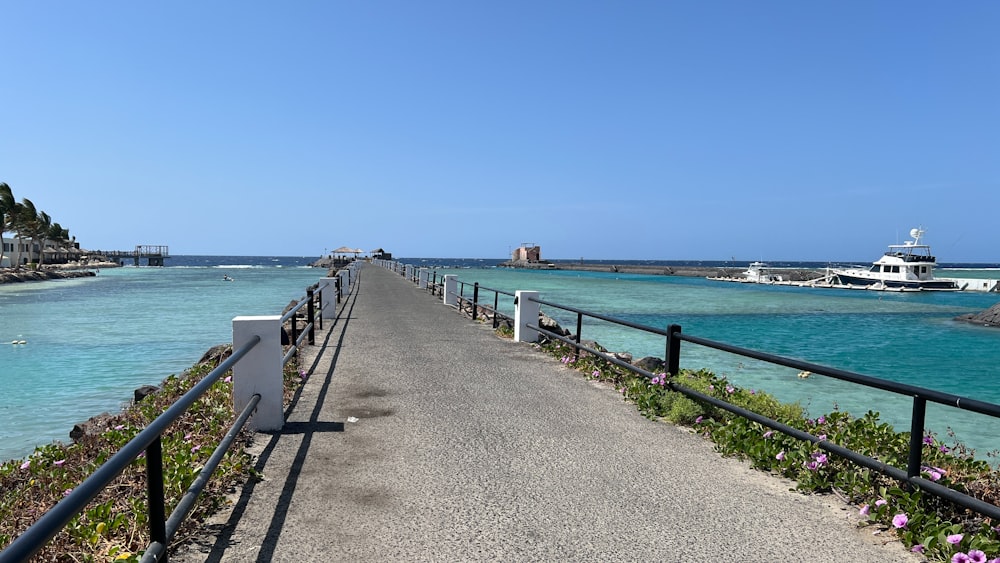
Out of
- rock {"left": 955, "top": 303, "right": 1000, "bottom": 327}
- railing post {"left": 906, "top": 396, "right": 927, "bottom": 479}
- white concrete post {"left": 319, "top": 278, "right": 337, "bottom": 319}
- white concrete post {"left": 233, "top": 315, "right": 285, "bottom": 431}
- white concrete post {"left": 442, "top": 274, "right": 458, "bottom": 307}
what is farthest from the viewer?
rock {"left": 955, "top": 303, "right": 1000, "bottom": 327}

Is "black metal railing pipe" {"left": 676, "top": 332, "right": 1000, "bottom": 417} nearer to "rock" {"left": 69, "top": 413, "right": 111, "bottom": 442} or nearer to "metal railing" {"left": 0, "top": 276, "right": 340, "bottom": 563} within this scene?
"metal railing" {"left": 0, "top": 276, "right": 340, "bottom": 563}

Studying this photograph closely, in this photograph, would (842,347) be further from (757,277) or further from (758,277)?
(757,277)

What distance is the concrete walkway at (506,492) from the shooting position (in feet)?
12.8

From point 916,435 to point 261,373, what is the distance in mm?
5621

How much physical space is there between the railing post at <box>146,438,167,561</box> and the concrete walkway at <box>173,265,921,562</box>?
22.6 inches

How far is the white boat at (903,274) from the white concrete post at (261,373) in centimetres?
8520

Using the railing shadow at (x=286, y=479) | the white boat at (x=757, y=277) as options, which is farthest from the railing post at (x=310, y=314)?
the white boat at (x=757, y=277)

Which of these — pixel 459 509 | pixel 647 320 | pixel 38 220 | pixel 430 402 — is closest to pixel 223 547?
pixel 459 509

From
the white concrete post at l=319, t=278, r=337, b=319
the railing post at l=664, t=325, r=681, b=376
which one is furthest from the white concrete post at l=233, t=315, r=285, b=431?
the white concrete post at l=319, t=278, r=337, b=319

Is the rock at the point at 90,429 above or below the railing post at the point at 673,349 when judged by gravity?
below

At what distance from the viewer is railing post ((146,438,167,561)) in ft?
10.2

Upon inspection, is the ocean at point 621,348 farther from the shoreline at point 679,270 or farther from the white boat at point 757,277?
the shoreline at point 679,270

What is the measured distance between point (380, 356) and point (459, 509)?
7441 mm

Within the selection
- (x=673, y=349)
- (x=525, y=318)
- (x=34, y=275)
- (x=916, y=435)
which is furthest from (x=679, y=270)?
(x=916, y=435)
